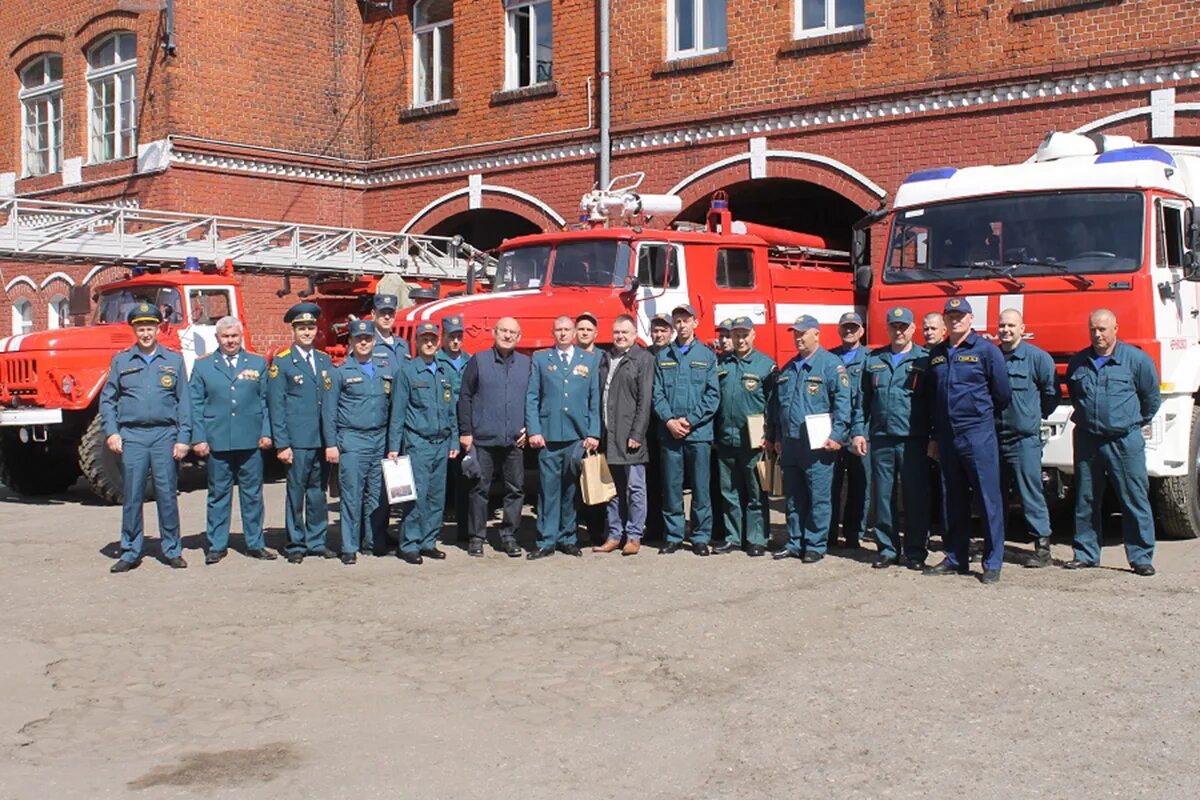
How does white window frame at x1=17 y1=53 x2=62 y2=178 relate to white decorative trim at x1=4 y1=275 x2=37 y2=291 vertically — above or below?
above

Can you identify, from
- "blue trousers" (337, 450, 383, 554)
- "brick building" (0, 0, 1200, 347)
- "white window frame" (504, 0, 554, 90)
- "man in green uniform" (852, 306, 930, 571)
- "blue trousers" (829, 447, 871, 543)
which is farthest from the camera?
"white window frame" (504, 0, 554, 90)

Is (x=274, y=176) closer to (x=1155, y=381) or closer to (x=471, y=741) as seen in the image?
(x=1155, y=381)

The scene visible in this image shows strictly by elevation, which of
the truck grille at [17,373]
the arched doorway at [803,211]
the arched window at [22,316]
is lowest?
the truck grille at [17,373]

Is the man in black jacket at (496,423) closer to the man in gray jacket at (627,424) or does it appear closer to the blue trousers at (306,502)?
the man in gray jacket at (627,424)

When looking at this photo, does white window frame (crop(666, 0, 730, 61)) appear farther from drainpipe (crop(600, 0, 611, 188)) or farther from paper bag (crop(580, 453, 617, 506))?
paper bag (crop(580, 453, 617, 506))

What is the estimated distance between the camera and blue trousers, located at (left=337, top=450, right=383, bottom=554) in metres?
9.10

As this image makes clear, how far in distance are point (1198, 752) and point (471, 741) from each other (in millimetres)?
2761

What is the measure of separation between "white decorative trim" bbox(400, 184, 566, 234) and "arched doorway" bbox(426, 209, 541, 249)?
11.2 inches

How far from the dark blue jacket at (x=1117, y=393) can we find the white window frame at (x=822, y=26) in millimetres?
8433

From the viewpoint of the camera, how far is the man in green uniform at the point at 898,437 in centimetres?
859

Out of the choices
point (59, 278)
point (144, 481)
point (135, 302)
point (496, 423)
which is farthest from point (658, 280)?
point (59, 278)

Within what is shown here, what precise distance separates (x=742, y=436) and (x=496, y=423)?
1735 millimetres

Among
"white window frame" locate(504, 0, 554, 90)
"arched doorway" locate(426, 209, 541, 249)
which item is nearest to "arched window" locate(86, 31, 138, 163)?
"arched doorway" locate(426, 209, 541, 249)

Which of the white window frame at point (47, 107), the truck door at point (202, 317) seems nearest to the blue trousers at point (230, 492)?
the truck door at point (202, 317)
